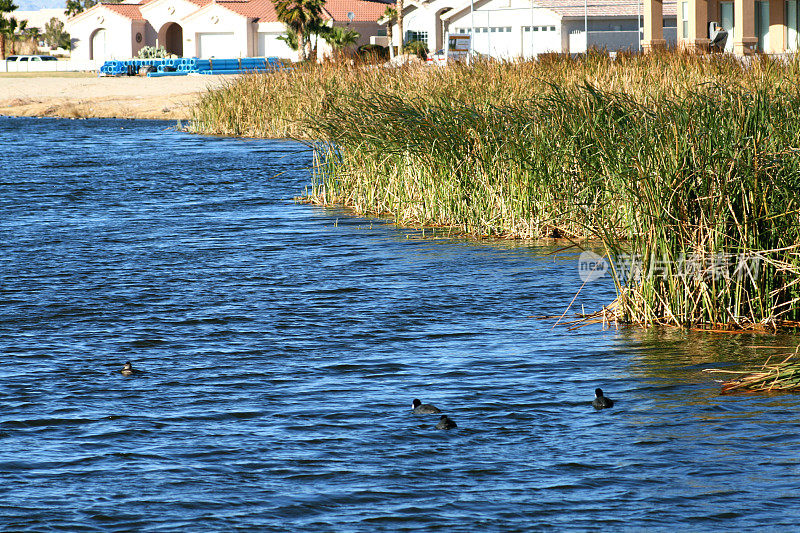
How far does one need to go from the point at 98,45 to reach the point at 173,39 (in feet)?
18.6

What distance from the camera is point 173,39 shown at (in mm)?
90812

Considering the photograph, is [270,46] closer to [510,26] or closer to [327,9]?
[327,9]

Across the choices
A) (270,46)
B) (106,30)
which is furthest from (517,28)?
(106,30)

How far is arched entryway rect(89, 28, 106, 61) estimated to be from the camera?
8844 centimetres

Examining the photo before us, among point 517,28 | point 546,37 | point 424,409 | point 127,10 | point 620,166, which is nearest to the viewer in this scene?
point 424,409

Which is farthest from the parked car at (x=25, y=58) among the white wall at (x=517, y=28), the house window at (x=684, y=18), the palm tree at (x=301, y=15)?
the house window at (x=684, y=18)

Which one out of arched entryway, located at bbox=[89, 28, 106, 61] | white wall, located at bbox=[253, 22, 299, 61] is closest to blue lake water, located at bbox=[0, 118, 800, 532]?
white wall, located at bbox=[253, 22, 299, 61]

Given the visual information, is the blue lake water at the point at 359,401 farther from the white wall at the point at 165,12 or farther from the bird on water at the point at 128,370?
the white wall at the point at 165,12

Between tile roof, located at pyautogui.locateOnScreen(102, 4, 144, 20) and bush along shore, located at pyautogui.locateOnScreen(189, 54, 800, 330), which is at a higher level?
tile roof, located at pyautogui.locateOnScreen(102, 4, 144, 20)

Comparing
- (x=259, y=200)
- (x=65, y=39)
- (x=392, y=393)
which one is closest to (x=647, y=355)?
(x=392, y=393)

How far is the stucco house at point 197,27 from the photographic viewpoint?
80125 mm

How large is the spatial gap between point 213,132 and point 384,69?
43.5ft

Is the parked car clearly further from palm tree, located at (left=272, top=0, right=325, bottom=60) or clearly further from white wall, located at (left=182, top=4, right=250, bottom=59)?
palm tree, located at (left=272, top=0, right=325, bottom=60)

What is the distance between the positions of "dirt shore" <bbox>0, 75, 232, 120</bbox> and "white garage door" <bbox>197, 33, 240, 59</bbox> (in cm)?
2004
